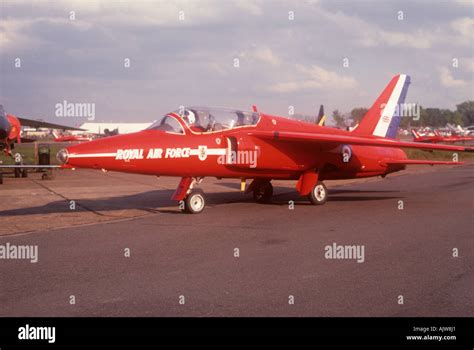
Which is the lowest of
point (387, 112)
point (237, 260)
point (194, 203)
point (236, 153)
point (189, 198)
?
point (237, 260)

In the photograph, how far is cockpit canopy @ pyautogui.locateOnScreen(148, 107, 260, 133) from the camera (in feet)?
45.0

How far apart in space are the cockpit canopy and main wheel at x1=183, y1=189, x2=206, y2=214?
1574 millimetres

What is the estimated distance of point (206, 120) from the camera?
1422 centimetres

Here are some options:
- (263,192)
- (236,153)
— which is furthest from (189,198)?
(263,192)

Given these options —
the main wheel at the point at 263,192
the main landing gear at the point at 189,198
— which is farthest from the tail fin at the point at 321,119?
the main landing gear at the point at 189,198

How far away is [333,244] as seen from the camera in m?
9.59

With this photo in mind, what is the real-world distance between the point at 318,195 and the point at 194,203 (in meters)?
4.00

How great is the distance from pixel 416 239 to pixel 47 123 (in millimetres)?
30062

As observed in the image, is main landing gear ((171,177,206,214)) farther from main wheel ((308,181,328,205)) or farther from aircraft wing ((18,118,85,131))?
aircraft wing ((18,118,85,131))

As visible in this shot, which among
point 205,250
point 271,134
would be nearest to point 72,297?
point 205,250

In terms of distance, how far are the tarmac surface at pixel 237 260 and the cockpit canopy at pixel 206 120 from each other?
209 centimetres

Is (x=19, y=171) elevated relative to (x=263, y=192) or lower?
elevated

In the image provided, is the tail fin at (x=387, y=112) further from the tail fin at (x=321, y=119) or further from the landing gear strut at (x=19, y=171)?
the landing gear strut at (x=19, y=171)

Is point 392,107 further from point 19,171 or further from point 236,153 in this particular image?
point 19,171
